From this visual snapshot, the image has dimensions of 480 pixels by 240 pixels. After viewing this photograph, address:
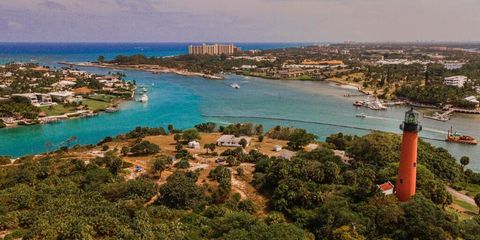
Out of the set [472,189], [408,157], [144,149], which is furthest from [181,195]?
[472,189]

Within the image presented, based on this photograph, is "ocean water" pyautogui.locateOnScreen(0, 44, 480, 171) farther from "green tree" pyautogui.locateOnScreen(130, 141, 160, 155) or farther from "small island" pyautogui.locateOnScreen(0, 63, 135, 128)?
Answer: "green tree" pyautogui.locateOnScreen(130, 141, 160, 155)

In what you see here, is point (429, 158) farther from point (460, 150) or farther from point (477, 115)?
point (477, 115)

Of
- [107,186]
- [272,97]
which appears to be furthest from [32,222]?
[272,97]

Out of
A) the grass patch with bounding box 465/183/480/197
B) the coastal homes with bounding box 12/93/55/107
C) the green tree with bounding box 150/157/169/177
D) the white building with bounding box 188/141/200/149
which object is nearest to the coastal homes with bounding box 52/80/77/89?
the coastal homes with bounding box 12/93/55/107

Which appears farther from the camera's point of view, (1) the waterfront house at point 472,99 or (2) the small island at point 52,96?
(1) the waterfront house at point 472,99

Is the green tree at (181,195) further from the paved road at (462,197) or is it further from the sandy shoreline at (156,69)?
the sandy shoreline at (156,69)

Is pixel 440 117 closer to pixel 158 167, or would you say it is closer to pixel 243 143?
pixel 243 143

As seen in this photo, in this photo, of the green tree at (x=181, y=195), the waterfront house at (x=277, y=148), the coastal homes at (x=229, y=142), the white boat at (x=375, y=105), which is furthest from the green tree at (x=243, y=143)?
the white boat at (x=375, y=105)
